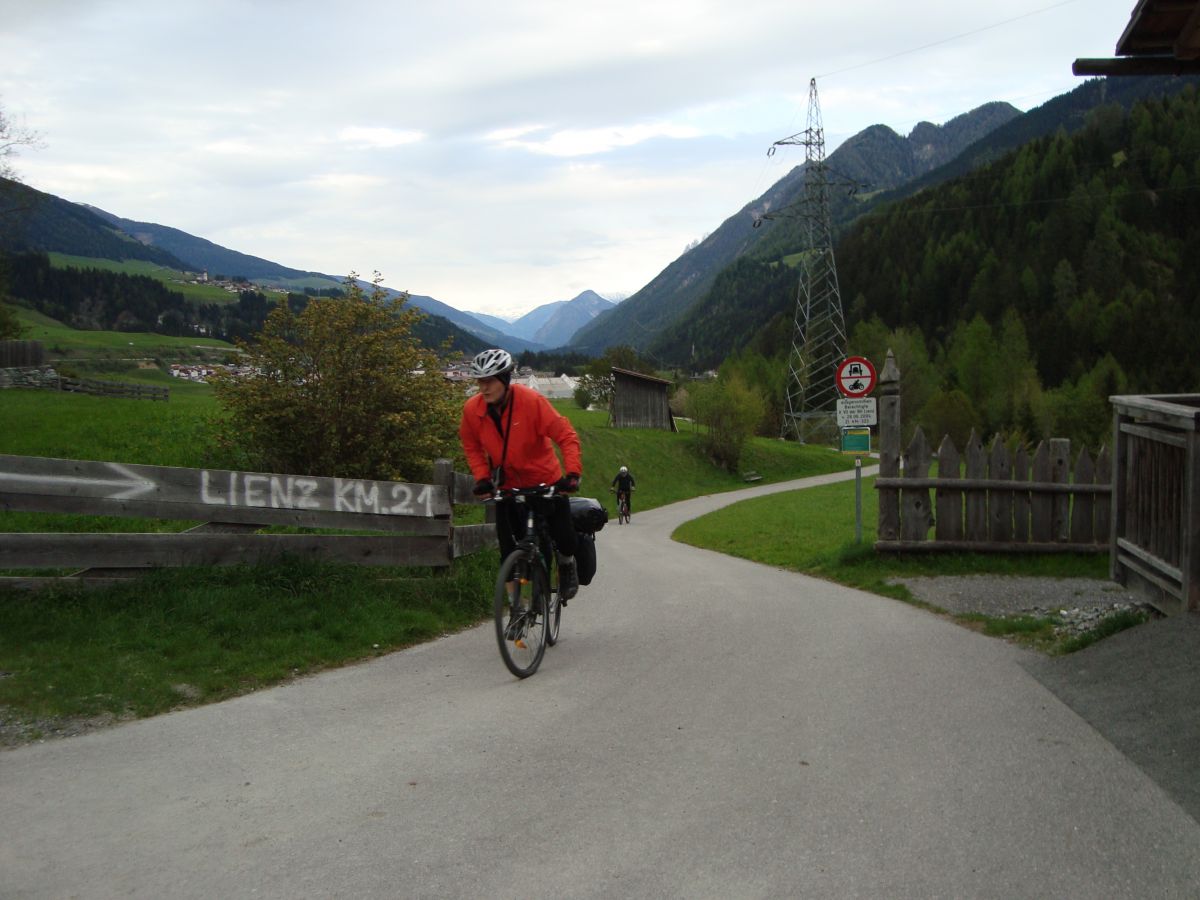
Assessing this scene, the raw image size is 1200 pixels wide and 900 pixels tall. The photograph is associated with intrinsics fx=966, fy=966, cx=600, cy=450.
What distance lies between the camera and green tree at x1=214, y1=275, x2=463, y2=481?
42.8ft

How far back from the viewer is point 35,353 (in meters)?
37.8

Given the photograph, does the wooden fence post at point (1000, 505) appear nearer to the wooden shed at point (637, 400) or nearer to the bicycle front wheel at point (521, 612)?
the bicycle front wheel at point (521, 612)

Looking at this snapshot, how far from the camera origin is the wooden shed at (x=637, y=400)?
7138 cm

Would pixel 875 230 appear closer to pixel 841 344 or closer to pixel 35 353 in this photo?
pixel 841 344

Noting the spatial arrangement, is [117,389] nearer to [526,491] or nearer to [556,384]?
[526,491]

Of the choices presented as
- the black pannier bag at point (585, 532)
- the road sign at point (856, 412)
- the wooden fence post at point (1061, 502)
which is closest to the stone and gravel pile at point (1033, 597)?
the wooden fence post at point (1061, 502)

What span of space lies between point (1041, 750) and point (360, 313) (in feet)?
35.9

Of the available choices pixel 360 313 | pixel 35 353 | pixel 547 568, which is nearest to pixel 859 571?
pixel 547 568

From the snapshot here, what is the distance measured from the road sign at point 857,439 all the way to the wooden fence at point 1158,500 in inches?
243

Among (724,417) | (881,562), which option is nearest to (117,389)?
(881,562)

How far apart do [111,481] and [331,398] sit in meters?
5.65

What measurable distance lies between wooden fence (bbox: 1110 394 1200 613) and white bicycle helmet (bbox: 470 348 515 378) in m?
4.95

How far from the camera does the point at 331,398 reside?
13133mm

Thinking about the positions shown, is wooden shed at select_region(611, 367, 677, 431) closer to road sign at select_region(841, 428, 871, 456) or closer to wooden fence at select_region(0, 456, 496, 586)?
road sign at select_region(841, 428, 871, 456)
